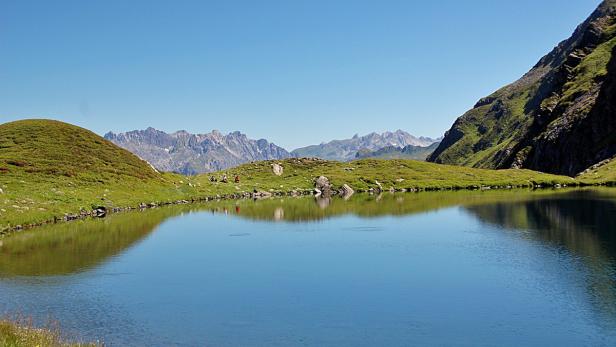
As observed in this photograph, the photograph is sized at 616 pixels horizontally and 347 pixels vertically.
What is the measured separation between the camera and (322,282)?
40281mm

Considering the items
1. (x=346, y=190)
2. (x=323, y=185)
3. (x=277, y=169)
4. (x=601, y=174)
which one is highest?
(x=277, y=169)

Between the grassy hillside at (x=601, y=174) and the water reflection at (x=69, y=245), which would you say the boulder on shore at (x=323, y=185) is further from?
the water reflection at (x=69, y=245)

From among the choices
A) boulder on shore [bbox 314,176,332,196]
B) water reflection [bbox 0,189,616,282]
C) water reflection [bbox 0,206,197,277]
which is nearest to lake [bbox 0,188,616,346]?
water reflection [bbox 0,206,197,277]

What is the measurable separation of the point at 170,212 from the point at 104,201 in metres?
11.6

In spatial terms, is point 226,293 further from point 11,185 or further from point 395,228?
point 11,185

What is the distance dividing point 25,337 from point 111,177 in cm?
9460

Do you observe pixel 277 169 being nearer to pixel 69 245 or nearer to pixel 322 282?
pixel 69 245

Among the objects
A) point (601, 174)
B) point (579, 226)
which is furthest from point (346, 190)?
point (579, 226)

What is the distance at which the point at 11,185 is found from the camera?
85.6 m

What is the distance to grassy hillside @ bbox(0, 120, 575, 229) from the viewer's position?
84875 mm

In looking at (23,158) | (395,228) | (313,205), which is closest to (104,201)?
(23,158)

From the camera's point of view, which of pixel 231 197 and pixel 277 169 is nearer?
pixel 231 197

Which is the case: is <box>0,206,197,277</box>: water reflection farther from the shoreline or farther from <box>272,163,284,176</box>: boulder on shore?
<box>272,163,284,176</box>: boulder on shore

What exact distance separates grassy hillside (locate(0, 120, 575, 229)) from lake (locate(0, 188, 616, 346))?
518 inches
